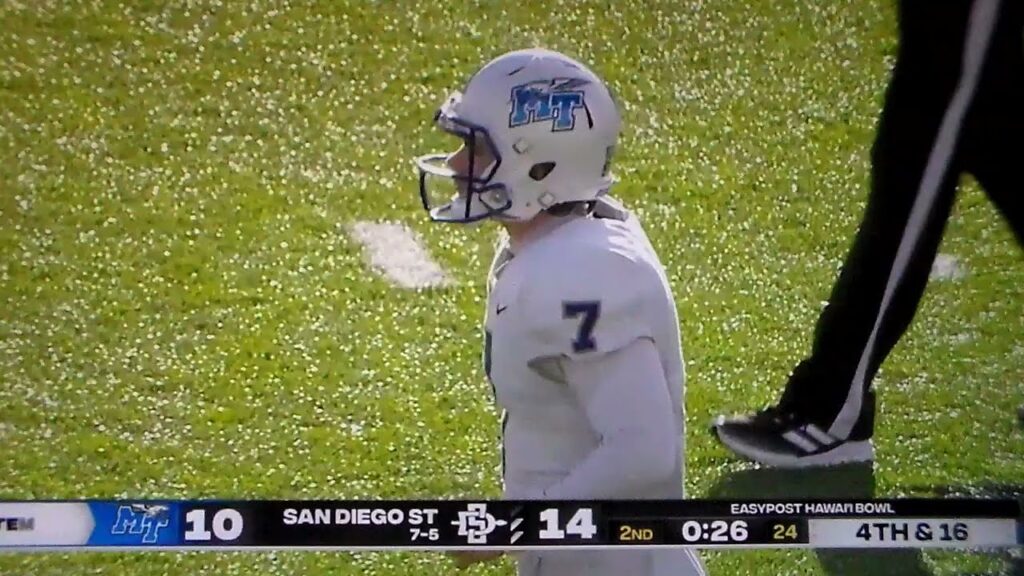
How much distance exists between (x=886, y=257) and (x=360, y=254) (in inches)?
23.5

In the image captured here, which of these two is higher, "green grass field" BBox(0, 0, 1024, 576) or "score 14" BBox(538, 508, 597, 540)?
"green grass field" BBox(0, 0, 1024, 576)

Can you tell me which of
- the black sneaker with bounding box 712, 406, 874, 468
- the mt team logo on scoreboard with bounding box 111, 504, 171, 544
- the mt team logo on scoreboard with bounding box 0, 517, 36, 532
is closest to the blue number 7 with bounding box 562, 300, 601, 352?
the black sneaker with bounding box 712, 406, 874, 468

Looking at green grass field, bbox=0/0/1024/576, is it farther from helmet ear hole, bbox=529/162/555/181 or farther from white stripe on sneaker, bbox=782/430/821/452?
helmet ear hole, bbox=529/162/555/181

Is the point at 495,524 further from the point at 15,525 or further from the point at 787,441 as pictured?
the point at 15,525

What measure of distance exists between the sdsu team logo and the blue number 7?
0.57 feet

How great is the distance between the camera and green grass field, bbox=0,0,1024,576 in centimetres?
215

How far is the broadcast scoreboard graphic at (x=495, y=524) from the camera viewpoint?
2.07 metres

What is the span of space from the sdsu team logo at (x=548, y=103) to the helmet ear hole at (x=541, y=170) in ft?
0.11

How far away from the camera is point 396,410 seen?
2.17 m

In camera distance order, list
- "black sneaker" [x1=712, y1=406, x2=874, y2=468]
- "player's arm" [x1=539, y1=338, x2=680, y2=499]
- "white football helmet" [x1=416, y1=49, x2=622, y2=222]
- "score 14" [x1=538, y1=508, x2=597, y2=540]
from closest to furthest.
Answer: "player's arm" [x1=539, y1=338, x2=680, y2=499] < "white football helmet" [x1=416, y1=49, x2=622, y2=222] < "score 14" [x1=538, y1=508, x2=597, y2=540] < "black sneaker" [x1=712, y1=406, x2=874, y2=468]

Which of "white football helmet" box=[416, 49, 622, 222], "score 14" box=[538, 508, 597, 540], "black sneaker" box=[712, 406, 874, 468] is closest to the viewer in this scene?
"white football helmet" box=[416, 49, 622, 222]

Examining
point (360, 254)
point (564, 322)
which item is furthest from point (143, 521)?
point (564, 322)

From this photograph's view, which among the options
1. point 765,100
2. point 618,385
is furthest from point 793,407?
point 618,385

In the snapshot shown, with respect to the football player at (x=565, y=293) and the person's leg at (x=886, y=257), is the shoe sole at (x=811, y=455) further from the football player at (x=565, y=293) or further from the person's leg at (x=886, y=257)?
the football player at (x=565, y=293)
